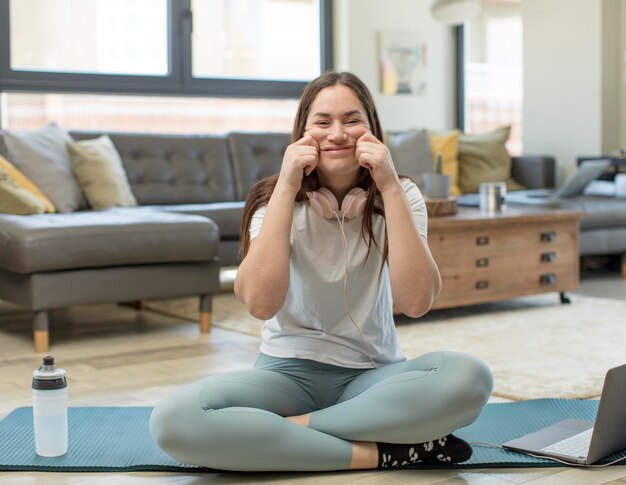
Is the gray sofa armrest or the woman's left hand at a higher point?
the woman's left hand

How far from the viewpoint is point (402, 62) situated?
721 centimetres

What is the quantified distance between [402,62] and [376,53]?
25 centimetres

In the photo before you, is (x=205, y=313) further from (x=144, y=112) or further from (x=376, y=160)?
(x=144, y=112)

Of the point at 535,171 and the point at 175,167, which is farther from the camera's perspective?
the point at 535,171

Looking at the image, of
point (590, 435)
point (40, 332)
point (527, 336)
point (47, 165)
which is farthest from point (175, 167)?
point (590, 435)

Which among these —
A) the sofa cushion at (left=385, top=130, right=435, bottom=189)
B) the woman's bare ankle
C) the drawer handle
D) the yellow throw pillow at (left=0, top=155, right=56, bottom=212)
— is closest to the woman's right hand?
the woman's bare ankle

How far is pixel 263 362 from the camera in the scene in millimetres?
2268

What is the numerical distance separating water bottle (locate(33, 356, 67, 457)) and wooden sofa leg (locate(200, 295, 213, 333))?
179 cm

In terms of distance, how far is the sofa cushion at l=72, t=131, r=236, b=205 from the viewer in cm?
532

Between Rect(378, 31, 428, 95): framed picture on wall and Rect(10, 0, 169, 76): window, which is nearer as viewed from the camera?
Rect(10, 0, 169, 76): window

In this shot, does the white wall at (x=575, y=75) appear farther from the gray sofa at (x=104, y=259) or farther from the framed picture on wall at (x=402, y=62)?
the gray sofa at (x=104, y=259)

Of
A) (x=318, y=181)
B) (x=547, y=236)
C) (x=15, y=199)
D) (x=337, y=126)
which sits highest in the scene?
(x=337, y=126)

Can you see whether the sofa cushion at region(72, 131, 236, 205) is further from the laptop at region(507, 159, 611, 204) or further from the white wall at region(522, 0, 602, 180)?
the white wall at region(522, 0, 602, 180)

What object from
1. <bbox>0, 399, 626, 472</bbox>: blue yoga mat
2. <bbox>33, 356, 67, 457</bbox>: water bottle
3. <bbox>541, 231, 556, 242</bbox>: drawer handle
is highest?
<bbox>541, 231, 556, 242</bbox>: drawer handle
